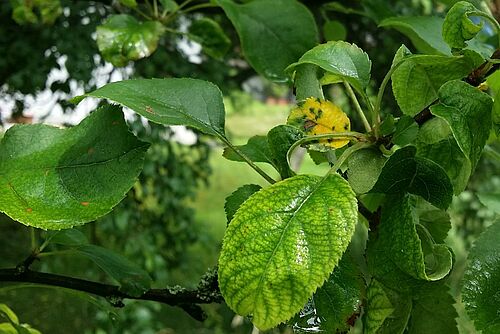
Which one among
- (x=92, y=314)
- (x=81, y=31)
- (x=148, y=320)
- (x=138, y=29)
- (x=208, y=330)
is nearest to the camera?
(x=138, y=29)

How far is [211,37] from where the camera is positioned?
789 millimetres

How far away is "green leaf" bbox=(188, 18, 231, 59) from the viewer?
2.56 feet

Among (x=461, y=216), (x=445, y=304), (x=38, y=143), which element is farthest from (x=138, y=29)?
(x=461, y=216)

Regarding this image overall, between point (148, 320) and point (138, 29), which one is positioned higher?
point (138, 29)

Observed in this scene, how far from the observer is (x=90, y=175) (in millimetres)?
400

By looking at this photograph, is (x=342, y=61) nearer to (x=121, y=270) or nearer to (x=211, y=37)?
(x=121, y=270)

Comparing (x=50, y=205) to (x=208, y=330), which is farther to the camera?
(x=208, y=330)

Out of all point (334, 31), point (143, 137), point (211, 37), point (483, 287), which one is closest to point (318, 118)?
point (483, 287)

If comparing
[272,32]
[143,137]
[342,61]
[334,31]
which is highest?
[342,61]

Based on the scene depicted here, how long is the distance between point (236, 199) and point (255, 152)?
5cm

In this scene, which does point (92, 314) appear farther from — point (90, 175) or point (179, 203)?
point (90, 175)

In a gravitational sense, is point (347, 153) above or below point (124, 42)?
above

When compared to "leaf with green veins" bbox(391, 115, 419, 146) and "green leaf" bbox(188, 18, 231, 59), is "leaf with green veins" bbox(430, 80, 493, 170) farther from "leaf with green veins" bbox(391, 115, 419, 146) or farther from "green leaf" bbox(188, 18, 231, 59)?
"green leaf" bbox(188, 18, 231, 59)

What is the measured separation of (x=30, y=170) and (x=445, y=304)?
0.26m
